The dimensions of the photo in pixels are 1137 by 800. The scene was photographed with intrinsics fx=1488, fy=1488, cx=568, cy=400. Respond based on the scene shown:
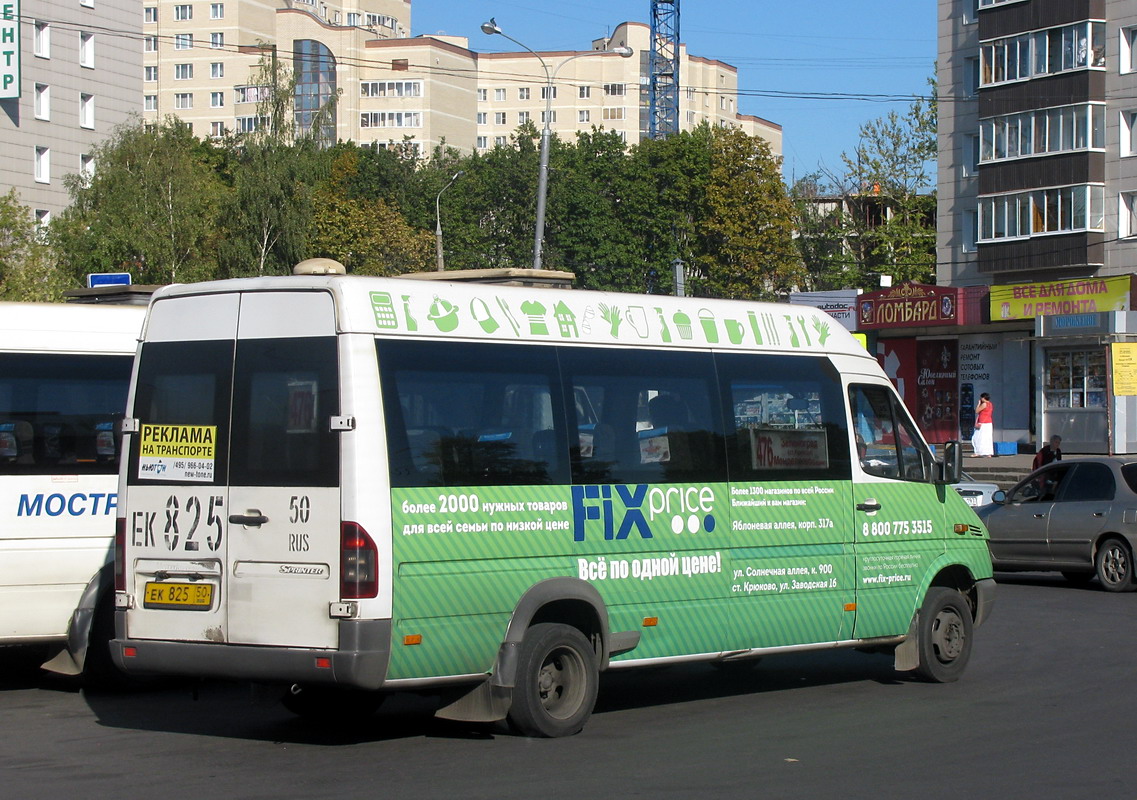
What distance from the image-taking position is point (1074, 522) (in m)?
17.9

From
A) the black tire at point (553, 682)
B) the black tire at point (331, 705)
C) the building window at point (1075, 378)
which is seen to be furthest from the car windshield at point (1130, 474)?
the building window at point (1075, 378)

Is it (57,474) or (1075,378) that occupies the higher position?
(1075,378)

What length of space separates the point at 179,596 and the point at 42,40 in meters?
60.6

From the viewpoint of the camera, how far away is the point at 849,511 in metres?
10.3

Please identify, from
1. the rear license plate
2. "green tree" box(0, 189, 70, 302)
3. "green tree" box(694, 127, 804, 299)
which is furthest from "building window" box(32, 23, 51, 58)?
the rear license plate

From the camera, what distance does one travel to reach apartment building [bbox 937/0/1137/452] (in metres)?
40.9

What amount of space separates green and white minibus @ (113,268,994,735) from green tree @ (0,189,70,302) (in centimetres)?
3426

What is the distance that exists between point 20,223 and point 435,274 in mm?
37238

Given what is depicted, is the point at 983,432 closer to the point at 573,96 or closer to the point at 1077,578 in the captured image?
the point at 1077,578

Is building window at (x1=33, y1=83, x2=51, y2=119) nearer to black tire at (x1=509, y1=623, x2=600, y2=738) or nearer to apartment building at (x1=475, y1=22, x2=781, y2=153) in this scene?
black tire at (x1=509, y1=623, x2=600, y2=738)

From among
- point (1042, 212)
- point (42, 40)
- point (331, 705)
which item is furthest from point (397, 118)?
point (331, 705)

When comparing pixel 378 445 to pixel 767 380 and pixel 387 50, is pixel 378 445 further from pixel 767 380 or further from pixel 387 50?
pixel 387 50

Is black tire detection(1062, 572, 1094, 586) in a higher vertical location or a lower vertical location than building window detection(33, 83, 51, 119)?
lower

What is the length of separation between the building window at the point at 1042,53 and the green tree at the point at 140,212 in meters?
29.9
